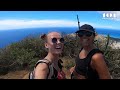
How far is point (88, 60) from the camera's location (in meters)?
3.74

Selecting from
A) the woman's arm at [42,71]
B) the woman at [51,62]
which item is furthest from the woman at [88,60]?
the woman's arm at [42,71]

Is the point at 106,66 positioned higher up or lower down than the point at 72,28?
lower down

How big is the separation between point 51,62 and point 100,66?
702mm

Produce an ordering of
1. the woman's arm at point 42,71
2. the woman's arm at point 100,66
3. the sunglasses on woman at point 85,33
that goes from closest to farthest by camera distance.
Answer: the woman's arm at point 42,71 → the woman's arm at point 100,66 → the sunglasses on woman at point 85,33

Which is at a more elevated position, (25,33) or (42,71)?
(25,33)

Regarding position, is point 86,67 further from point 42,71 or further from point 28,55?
point 28,55

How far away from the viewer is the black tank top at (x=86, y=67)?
3764 mm

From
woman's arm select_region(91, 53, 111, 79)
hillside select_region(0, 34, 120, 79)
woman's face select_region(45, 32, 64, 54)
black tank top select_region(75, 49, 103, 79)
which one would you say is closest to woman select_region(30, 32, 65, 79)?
woman's face select_region(45, 32, 64, 54)

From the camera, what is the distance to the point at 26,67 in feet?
13.1

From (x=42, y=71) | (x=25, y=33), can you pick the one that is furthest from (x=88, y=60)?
(x=25, y=33)

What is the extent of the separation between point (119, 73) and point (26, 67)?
57.0 inches

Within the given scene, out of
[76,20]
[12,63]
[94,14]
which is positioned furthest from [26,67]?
[94,14]

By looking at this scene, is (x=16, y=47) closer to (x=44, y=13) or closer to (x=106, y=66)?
(x=44, y=13)

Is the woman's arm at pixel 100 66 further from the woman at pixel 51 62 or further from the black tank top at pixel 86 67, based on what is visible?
the woman at pixel 51 62
